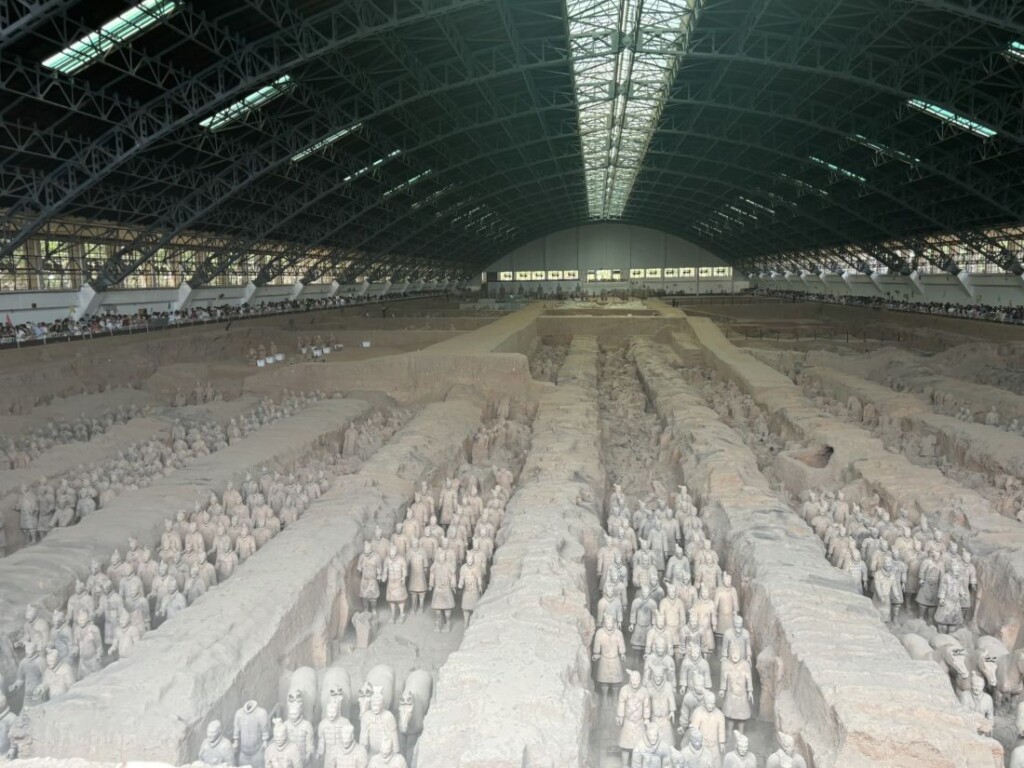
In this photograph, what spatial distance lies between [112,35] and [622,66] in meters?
12.9

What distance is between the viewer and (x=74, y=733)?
14.7ft

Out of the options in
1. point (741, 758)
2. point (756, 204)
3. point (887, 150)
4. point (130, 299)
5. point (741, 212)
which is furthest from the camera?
point (741, 212)

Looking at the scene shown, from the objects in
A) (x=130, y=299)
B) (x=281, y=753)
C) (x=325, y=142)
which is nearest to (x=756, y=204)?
(x=325, y=142)

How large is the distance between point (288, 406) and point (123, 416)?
10.9ft

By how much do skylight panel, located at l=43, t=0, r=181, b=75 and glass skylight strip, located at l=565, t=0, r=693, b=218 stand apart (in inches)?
313

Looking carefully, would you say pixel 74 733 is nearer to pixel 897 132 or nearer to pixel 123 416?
pixel 123 416

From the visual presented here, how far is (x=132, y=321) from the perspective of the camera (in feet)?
81.9

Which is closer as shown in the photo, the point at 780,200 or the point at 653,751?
the point at 653,751

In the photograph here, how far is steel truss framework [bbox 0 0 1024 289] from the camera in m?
15.0

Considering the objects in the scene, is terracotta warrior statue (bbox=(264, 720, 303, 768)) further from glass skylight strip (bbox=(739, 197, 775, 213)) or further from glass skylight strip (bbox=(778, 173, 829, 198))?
glass skylight strip (bbox=(739, 197, 775, 213))

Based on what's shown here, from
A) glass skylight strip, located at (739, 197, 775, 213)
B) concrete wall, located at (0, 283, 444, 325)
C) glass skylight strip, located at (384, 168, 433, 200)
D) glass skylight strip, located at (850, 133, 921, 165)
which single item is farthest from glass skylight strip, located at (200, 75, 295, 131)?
glass skylight strip, located at (739, 197, 775, 213)

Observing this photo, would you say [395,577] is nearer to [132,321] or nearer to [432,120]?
[432,120]

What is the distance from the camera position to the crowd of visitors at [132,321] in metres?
19.6

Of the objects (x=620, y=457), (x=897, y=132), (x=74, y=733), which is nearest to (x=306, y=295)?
(x=897, y=132)
